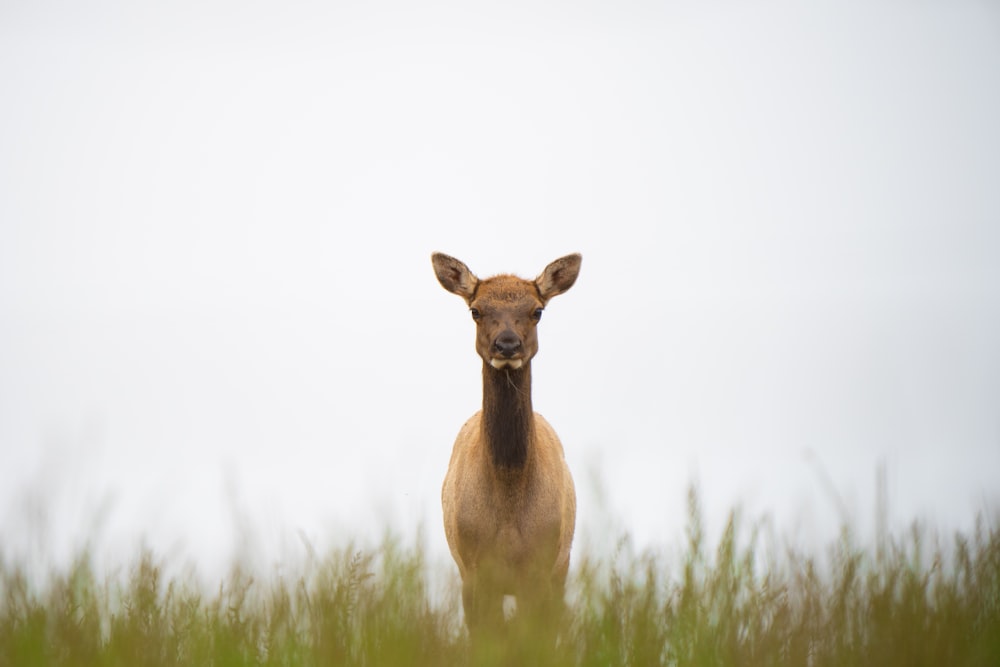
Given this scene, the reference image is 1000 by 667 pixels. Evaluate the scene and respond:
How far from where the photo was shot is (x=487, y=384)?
9922 millimetres

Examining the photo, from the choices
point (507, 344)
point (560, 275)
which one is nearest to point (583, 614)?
point (507, 344)

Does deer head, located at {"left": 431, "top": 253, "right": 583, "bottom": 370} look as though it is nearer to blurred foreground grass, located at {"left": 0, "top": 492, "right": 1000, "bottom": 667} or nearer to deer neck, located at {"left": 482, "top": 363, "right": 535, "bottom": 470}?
deer neck, located at {"left": 482, "top": 363, "right": 535, "bottom": 470}

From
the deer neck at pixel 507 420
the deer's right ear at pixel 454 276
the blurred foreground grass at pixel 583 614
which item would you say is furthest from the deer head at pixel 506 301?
the blurred foreground grass at pixel 583 614

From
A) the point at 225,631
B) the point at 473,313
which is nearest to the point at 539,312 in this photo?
the point at 473,313

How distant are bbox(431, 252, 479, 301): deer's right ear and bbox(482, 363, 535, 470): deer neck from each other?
3.59 feet

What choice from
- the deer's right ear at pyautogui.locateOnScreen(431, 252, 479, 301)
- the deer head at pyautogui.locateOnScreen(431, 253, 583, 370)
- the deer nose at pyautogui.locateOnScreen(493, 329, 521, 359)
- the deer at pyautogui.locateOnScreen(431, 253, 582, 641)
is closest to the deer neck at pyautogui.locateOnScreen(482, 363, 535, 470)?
the deer at pyautogui.locateOnScreen(431, 253, 582, 641)

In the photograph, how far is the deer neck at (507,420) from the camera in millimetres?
9719

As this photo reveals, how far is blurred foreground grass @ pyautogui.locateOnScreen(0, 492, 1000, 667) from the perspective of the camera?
509 centimetres

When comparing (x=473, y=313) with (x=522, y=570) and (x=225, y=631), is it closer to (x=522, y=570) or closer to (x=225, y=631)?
(x=522, y=570)

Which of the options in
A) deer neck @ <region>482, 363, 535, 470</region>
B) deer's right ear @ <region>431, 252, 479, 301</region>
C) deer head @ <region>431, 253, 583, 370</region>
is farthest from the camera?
deer's right ear @ <region>431, 252, 479, 301</region>

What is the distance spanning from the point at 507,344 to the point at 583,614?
3944mm

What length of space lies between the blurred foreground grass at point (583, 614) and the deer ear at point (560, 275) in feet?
16.8

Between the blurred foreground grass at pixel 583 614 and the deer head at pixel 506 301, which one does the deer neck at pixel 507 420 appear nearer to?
the deer head at pixel 506 301

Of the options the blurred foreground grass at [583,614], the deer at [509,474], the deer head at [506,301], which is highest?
the deer head at [506,301]
